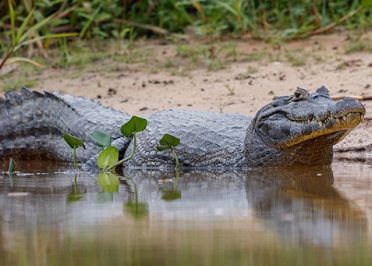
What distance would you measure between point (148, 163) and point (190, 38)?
10.3 ft

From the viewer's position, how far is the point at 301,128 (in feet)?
22.2

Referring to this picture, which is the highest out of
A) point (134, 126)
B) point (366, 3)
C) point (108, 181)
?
point (366, 3)

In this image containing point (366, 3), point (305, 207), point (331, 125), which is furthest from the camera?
point (366, 3)

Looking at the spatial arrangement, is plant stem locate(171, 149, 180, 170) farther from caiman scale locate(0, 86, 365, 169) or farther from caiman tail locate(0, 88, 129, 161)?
caiman tail locate(0, 88, 129, 161)

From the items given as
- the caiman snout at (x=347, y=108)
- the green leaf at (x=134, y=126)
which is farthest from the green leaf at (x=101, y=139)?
the caiman snout at (x=347, y=108)

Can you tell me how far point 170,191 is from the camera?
614 centimetres

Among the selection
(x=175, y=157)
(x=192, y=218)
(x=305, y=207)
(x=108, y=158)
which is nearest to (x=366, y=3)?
(x=175, y=157)

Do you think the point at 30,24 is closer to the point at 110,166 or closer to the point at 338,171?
the point at 110,166

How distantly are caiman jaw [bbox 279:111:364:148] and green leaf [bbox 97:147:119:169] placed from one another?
47.8 inches

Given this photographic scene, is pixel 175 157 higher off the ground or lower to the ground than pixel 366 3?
lower

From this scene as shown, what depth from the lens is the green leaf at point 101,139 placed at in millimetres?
7305

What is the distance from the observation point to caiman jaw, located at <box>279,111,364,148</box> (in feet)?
21.5

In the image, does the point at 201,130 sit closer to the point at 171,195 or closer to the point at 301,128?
the point at 301,128

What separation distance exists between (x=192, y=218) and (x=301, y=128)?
6.17 feet
